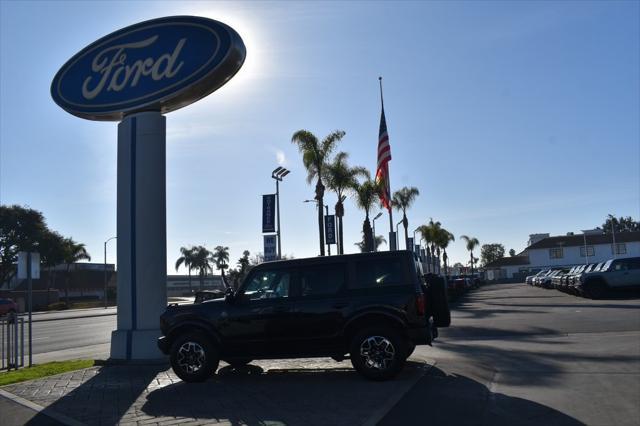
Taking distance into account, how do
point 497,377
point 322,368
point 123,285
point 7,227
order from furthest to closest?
1. point 7,227
2. point 123,285
3. point 322,368
4. point 497,377

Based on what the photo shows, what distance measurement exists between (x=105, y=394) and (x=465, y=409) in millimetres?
5054

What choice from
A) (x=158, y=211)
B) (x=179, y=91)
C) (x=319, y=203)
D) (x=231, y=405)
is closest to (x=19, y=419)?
(x=231, y=405)

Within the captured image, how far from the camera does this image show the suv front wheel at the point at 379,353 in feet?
29.2

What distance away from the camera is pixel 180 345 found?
989cm

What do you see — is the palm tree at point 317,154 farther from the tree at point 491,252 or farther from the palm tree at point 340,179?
the tree at point 491,252

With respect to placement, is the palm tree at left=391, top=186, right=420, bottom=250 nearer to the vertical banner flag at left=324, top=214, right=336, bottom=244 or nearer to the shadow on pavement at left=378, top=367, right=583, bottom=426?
the vertical banner flag at left=324, top=214, right=336, bottom=244

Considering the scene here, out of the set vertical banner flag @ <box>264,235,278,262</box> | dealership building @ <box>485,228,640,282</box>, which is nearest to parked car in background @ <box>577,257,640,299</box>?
vertical banner flag @ <box>264,235,278,262</box>

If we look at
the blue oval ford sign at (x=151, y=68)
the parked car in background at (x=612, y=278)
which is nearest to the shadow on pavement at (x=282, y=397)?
the blue oval ford sign at (x=151, y=68)

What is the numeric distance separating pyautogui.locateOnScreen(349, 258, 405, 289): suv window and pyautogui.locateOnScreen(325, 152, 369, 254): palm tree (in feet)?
85.6

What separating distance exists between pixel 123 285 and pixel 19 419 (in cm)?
548

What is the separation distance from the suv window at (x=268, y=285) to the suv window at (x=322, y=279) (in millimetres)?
270

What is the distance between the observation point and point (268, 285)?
9805mm

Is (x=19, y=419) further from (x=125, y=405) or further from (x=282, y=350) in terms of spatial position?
(x=282, y=350)

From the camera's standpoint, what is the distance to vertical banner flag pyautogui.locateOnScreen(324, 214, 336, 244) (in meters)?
34.7
